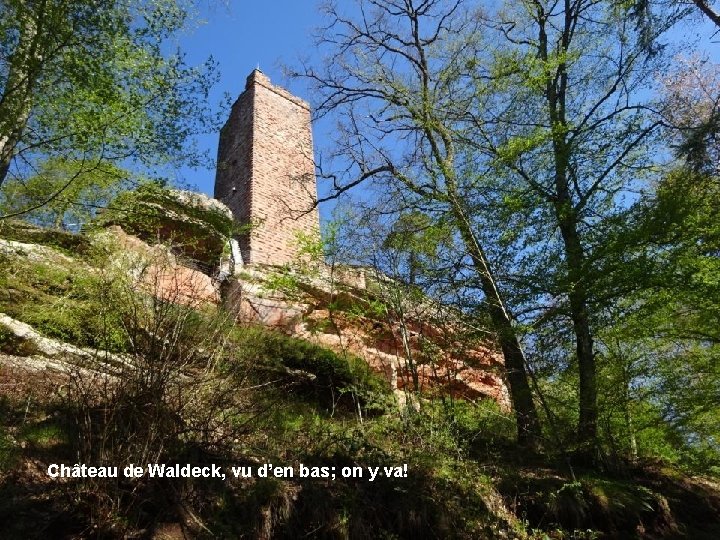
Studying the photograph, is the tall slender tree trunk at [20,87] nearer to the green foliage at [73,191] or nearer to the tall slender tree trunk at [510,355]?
the green foliage at [73,191]

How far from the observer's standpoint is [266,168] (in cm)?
1322

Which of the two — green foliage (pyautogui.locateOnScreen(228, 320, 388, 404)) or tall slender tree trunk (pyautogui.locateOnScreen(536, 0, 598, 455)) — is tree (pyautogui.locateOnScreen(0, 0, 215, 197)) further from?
tall slender tree trunk (pyautogui.locateOnScreen(536, 0, 598, 455))

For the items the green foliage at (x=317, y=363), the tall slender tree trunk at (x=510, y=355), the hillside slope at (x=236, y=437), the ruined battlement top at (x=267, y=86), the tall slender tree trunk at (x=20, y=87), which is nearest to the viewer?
the hillside slope at (x=236, y=437)

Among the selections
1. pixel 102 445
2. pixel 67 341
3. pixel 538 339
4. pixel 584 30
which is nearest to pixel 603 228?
pixel 538 339

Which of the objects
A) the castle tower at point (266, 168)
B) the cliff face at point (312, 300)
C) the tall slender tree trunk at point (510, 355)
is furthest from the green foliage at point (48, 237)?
the tall slender tree trunk at point (510, 355)

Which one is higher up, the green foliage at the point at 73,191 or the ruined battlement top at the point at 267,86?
the ruined battlement top at the point at 267,86

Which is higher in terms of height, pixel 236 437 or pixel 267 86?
pixel 267 86

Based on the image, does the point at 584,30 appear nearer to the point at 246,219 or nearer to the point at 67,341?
the point at 246,219

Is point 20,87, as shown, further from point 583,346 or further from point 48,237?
point 583,346

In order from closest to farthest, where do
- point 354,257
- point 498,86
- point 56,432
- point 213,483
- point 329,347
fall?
point 213,483, point 56,432, point 354,257, point 329,347, point 498,86

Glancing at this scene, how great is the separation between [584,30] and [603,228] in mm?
4478

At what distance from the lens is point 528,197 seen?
6.81 metres

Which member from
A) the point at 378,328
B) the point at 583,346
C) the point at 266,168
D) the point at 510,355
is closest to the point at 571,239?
the point at 583,346

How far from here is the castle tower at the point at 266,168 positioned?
1196 centimetres
